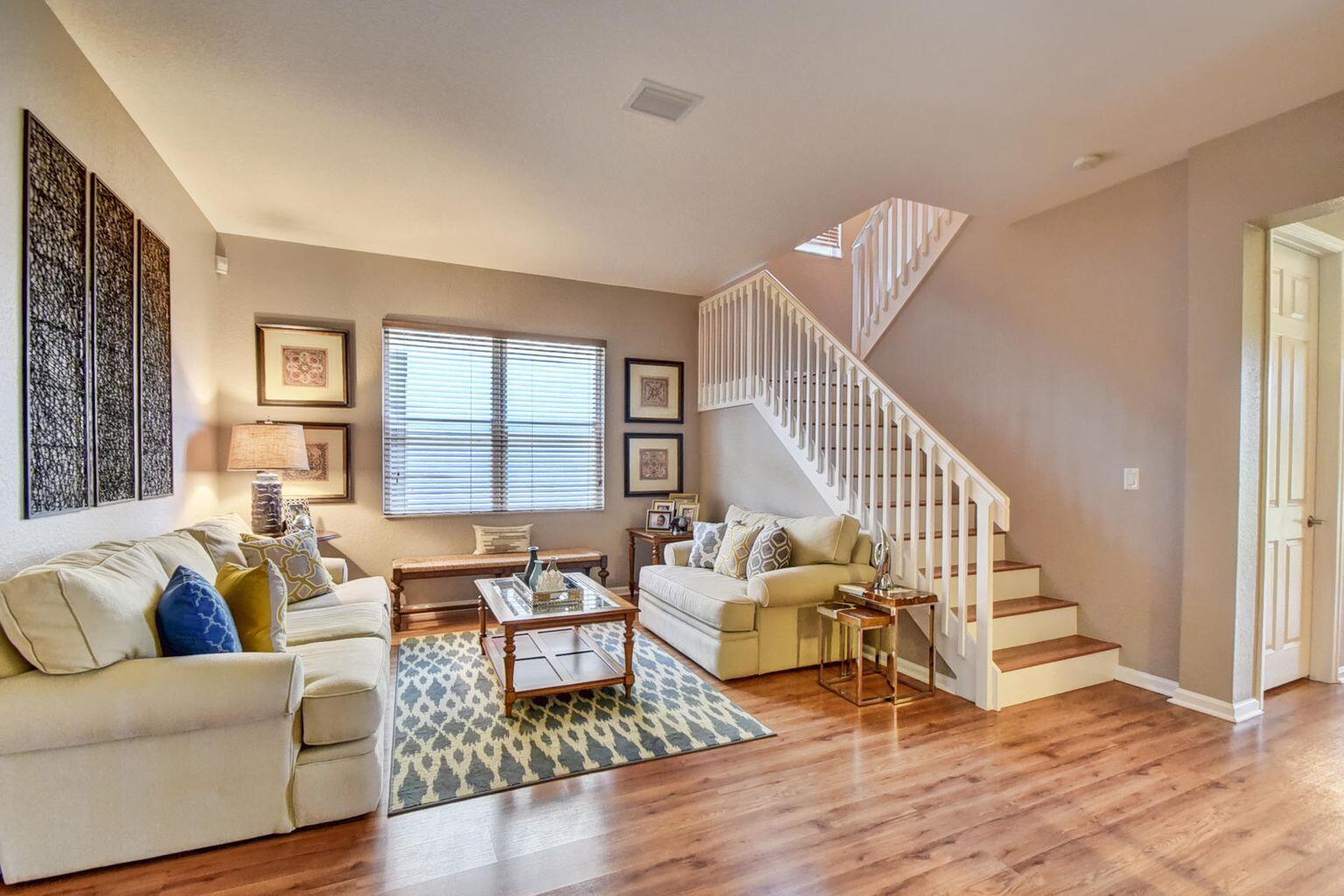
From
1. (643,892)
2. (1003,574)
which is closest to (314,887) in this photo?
(643,892)

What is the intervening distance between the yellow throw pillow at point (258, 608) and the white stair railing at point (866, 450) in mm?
2922

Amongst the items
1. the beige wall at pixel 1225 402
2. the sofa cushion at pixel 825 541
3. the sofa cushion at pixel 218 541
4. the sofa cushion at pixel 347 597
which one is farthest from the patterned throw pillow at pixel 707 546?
the sofa cushion at pixel 218 541

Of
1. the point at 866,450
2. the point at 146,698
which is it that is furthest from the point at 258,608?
the point at 866,450

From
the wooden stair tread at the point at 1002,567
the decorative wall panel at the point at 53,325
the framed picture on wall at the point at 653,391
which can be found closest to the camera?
the decorative wall panel at the point at 53,325

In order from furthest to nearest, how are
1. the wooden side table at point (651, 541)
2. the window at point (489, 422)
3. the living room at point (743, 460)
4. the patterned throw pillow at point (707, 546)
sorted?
the wooden side table at point (651, 541)
the window at point (489, 422)
the patterned throw pillow at point (707, 546)
the living room at point (743, 460)

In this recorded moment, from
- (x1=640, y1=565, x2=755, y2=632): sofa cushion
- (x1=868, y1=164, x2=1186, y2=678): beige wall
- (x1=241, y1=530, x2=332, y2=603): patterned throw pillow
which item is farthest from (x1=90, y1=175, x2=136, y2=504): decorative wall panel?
(x1=868, y1=164, x2=1186, y2=678): beige wall

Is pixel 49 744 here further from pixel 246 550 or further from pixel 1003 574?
pixel 1003 574

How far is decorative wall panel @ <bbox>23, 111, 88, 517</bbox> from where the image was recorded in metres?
2.00

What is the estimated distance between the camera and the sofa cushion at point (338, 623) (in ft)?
8.82

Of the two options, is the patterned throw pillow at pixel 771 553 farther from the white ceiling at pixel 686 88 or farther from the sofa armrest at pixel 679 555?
the white ceiling at pixel 686 88

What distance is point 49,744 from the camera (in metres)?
1.71

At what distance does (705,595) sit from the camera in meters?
3.51

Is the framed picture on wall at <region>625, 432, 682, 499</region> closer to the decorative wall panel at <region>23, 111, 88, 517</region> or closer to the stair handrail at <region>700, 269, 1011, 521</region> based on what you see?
the stair handrail at <region>700, 269, 1011, 521</region>

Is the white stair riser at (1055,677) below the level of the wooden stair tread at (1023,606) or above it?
below
